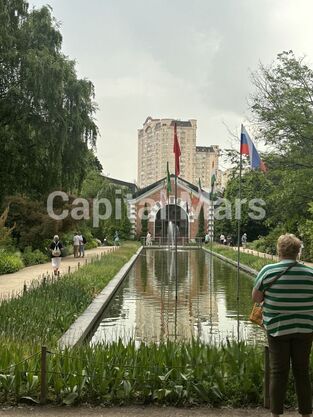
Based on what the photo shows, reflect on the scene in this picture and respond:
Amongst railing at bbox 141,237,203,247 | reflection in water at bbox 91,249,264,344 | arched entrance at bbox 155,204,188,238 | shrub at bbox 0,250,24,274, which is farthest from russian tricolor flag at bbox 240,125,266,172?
arched entrance at bbox 155,204,188,238

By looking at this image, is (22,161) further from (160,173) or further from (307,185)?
(160,173)

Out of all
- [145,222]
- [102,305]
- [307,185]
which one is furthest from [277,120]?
[145,222]

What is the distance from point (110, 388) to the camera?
18.1 ft

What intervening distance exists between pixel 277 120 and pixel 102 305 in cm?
1244

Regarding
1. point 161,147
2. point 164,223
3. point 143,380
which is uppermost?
point 161,147

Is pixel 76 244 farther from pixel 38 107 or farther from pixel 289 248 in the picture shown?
pixel 289 248

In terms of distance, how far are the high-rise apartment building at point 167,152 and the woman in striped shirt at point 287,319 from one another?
3811 inches

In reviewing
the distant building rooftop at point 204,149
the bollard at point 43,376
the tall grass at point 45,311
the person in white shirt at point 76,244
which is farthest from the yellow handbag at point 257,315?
the distant building rooftop at point 204,149

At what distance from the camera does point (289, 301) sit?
446 centimetres

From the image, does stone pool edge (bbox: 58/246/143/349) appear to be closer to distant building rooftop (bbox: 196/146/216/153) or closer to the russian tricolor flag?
the russian tricolor flag

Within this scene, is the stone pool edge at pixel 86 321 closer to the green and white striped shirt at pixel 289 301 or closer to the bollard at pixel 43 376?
the bollard at pixel 43 376

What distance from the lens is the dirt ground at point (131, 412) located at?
5117 mm

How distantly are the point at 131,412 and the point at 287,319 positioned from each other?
188 cm

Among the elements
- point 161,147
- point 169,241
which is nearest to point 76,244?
point 169,241
